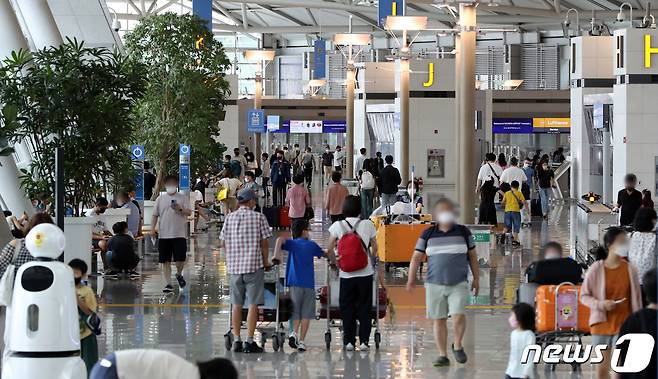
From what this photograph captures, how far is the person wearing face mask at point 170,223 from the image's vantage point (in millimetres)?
17609

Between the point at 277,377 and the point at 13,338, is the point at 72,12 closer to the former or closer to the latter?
the point at 277,377

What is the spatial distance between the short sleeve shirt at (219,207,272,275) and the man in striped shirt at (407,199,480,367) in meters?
1.71

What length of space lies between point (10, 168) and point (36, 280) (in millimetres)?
12388

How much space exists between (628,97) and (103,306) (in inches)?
817

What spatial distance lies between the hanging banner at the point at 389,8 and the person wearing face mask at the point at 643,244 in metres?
30.3

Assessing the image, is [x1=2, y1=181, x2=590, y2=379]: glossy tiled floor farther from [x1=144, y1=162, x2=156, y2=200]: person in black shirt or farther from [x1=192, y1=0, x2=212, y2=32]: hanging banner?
[x1=192, y1=0, x2=212, y2=32]: hanging banner

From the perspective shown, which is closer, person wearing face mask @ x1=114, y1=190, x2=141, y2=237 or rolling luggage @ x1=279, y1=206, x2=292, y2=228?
person wearing face mask @ x1=114, y1=190, x2=141, y2=237

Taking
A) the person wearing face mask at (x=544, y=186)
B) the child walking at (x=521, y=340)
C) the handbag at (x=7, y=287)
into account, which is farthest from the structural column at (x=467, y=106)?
the person wearing face mask at (x=544, y=186)

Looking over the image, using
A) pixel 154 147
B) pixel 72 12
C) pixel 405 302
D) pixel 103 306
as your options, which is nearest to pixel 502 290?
pixel 405 302

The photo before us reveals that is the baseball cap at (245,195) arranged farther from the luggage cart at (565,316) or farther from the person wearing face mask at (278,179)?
the person wearing face mask at (278,179)

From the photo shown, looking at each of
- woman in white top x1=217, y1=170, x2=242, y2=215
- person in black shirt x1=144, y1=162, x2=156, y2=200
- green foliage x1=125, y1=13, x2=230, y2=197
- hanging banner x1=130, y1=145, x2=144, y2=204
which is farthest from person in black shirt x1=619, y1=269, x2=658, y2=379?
person in black shirt x1=144, y1=162, x2=156, y2=200

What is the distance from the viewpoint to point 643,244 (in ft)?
37.6

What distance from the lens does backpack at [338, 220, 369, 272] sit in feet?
41.8

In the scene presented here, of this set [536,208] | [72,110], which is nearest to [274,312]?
[72,110]
